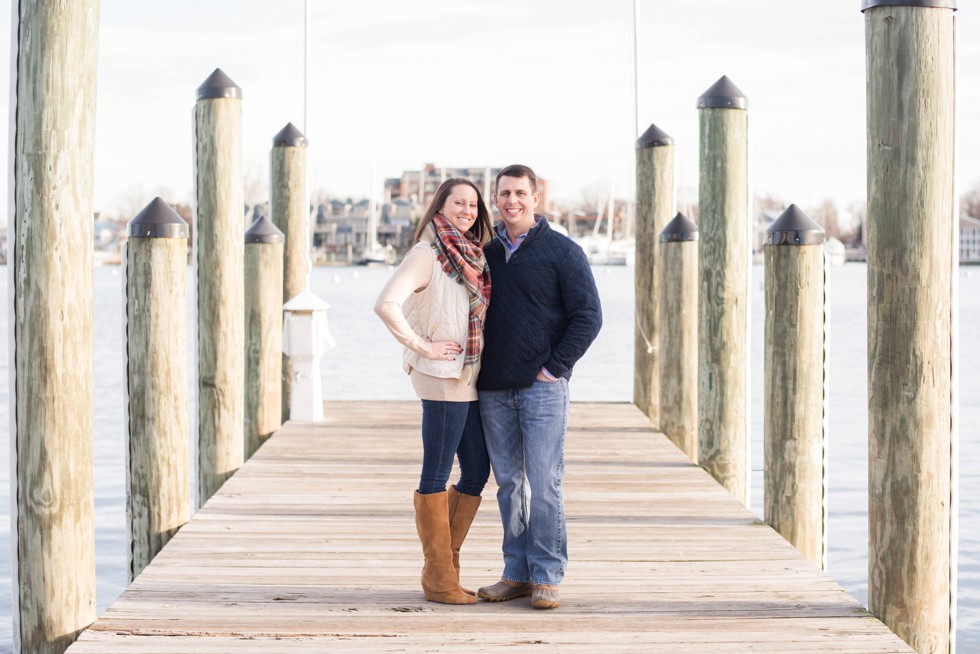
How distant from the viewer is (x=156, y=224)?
5.60m

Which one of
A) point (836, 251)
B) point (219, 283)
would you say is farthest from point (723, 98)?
point (836, 251)

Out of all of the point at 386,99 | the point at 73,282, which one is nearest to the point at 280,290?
the point at 73,282

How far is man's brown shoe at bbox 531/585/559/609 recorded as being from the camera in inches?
169

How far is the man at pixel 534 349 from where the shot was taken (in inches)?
165

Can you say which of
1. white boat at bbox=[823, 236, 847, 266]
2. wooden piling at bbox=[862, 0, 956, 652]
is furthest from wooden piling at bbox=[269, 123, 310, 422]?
white boat at bbox=[823, 236, 847, 266]

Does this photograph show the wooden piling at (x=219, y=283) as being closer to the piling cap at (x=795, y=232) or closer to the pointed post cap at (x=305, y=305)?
the pointed post cap at (x=305, y=305)

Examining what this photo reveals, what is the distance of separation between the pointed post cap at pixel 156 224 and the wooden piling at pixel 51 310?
143 cm

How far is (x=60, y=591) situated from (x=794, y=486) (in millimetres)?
3095

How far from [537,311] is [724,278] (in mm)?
3020

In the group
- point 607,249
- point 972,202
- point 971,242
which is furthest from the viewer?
point 971,242

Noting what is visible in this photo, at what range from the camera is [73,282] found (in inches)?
160

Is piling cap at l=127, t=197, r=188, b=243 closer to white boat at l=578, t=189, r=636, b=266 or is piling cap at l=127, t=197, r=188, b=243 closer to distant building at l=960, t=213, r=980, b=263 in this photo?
white boat at l=578, t=189, r=636, b=266

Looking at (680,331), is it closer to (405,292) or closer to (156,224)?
(156,224)

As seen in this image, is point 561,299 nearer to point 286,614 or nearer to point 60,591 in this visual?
point 286,614
